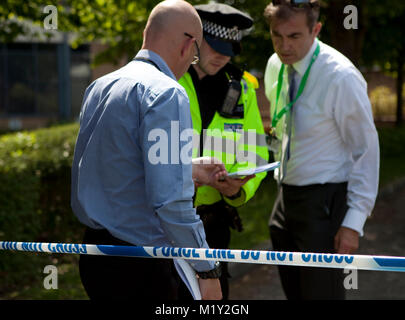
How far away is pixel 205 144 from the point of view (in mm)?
3395

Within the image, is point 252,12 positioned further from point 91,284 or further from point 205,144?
point 91,284

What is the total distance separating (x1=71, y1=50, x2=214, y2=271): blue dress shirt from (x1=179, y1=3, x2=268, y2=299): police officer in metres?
0.93

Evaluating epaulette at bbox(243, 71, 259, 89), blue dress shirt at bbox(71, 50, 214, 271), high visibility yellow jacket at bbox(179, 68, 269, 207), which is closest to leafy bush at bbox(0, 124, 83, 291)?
high visibility yellow jacket at bbox(179, 68, 269, 207)

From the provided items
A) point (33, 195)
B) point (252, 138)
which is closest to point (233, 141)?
point (252, 138)

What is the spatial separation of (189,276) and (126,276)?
270 millimetres

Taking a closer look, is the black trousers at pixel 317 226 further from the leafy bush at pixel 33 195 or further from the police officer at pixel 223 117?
the leafy bush at pixel 33 195

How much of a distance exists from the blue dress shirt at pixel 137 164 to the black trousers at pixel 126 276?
0.25 feet

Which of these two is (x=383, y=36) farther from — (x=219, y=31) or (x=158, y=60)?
(x=158, y=60)

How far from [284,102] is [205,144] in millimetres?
645

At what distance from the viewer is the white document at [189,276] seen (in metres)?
2.46

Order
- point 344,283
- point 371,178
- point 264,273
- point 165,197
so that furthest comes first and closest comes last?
point 264,273 → point 344,283 → point 371,178 → point 165,197

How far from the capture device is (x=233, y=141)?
3391mm

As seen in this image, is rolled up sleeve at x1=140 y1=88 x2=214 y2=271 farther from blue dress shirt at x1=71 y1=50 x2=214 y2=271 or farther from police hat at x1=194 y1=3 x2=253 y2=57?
police hat at x1=194 y1=3 x2=253 y2=57
